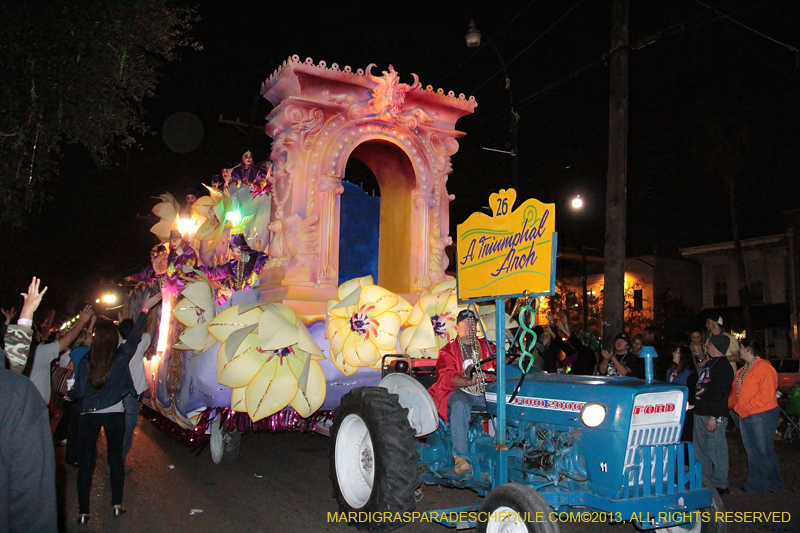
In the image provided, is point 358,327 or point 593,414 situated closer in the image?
point 593,414

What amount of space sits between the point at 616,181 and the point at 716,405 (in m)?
4.43

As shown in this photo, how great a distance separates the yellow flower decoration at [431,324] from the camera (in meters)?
7.47

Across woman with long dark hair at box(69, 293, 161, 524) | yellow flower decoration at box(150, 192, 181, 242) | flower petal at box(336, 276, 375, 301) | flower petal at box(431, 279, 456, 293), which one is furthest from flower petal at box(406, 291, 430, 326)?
yellow flower decoration at box(150, 192, 181, 242)

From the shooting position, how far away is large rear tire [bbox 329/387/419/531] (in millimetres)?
5094

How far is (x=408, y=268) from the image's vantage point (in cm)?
921

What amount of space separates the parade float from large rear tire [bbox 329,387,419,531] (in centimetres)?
100

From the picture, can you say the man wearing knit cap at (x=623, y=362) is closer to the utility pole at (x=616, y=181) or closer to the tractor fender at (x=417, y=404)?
the utility pole at (x=616, y=181)

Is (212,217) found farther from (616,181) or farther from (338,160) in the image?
(616,181)

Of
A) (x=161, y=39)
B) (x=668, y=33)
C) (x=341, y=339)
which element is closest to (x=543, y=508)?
(x=341, y=339)

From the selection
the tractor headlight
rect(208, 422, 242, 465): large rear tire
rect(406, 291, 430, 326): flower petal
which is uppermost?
rect(406, 291, 430, 326): flower petal

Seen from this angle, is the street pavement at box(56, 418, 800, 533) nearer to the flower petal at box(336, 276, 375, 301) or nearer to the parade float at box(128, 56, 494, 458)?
the parade float at box(128, 56, 494, 458)

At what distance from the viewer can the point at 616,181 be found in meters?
10.3

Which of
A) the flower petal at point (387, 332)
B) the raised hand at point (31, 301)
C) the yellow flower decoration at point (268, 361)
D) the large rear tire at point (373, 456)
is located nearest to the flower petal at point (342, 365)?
the yellow flower decoration at point (268, 361)

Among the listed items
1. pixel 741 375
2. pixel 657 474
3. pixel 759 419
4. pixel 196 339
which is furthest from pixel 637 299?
pixel 657 474
